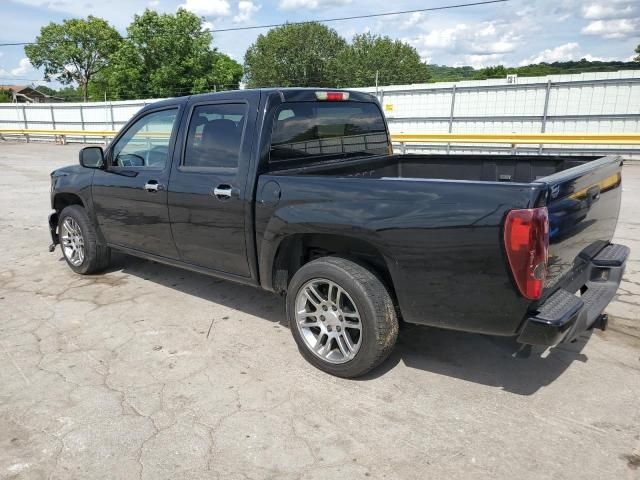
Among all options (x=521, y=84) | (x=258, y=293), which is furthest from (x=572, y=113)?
(x=258, y=293)

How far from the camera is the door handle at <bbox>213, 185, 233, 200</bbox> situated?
3.74 metres

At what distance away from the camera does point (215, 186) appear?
3.84 m

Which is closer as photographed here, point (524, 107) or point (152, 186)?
point (152, 186)

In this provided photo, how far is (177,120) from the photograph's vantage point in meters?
4.27

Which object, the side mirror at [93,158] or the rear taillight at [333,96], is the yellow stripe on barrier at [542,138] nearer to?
the rear taillight at [333,96]

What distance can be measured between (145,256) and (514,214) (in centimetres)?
351

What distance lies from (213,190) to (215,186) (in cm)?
3

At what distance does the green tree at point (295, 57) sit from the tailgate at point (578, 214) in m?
69.6

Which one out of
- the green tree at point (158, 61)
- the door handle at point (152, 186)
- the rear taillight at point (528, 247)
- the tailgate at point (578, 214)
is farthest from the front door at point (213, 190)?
the green tree at point (158, 61)

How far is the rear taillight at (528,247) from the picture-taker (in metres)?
2.45

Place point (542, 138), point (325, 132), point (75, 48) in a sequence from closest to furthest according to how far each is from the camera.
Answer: point (325, 132) < point (542, 138) < point (75, 48)

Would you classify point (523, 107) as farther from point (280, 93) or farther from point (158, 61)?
point (158, 61)

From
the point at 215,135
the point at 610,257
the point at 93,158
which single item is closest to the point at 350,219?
the point at 215,135

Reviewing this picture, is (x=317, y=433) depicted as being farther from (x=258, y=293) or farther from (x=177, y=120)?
(x=177, y=120)
